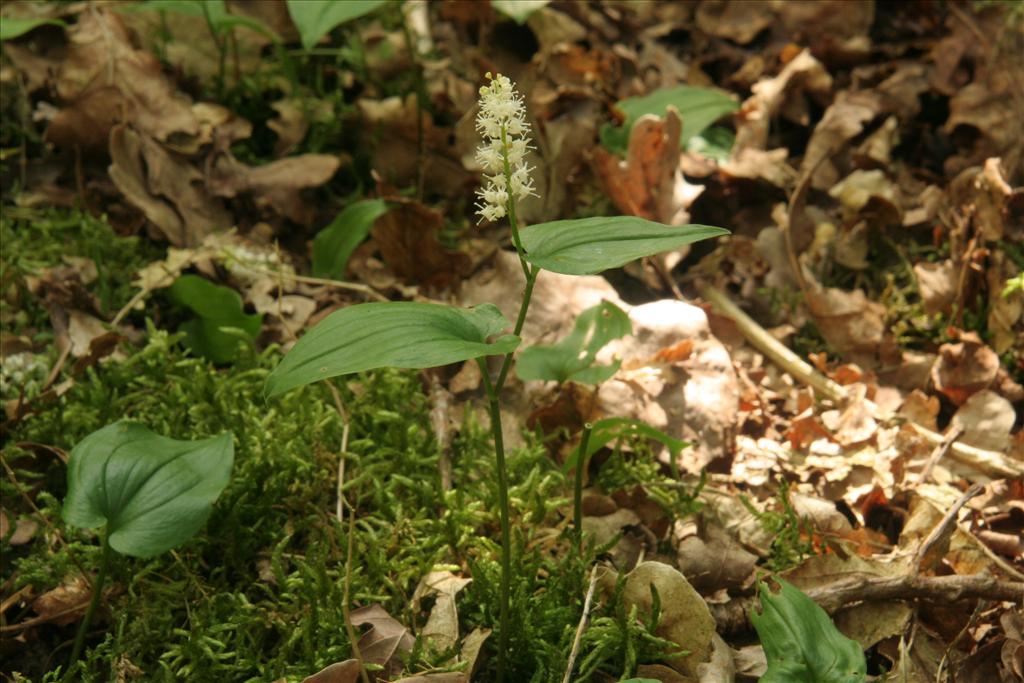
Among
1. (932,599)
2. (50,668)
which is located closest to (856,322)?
(932,599)

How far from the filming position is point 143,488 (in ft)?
5.72

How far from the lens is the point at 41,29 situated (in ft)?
10.8

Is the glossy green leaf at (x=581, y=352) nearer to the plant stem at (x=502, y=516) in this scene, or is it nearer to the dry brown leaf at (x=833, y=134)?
the plant stem at (x=502, y=516)

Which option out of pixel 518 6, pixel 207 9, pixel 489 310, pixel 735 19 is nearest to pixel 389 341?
pixel 489 310

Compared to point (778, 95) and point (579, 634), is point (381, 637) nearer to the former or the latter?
point (579, 634)

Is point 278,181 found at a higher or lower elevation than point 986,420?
higher

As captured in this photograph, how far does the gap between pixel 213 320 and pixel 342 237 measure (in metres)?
0.48

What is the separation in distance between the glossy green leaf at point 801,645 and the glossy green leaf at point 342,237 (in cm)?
169

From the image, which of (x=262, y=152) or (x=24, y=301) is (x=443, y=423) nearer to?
(x=24, y=301)

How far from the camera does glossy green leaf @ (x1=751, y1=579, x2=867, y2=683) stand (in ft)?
4.94

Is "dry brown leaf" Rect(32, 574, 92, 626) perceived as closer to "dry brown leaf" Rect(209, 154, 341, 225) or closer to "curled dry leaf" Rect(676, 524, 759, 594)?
"curled dry leaf" Rect(676, 524, 759, 594)

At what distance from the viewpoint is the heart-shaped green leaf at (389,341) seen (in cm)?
135

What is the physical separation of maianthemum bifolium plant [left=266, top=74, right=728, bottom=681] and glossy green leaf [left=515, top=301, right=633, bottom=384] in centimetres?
54

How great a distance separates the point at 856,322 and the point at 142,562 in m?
2.19
